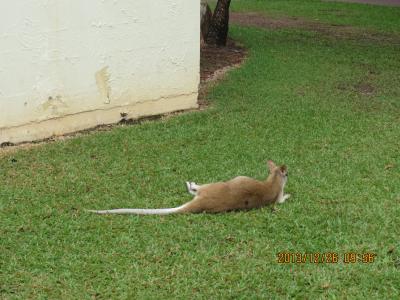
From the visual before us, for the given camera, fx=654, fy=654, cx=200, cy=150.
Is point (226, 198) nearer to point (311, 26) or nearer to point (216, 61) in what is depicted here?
point (216, 61)

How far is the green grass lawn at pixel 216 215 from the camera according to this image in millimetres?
4113

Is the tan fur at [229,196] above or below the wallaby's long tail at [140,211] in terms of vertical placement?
above

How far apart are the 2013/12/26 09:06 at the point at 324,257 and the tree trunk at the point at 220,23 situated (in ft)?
28.0

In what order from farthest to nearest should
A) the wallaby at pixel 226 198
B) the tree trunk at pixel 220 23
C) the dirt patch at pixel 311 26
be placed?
the dirt patch at pixel 311 26
the tree trunk at pixel 220 23
the wallaby at pixel 226 198

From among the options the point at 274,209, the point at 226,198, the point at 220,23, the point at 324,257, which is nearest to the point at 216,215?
the point at 226,198

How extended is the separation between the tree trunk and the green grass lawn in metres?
3.56

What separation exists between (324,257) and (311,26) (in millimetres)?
11553

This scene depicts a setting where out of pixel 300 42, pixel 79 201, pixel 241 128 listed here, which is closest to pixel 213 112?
pixel 241 128

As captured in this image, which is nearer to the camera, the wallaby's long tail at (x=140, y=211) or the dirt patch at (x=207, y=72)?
the wallaby's long tail at (x=140, y=211)

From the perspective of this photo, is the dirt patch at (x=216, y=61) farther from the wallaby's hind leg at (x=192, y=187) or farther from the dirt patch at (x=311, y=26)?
the wallaby's hind leg at (x=192, y=187)

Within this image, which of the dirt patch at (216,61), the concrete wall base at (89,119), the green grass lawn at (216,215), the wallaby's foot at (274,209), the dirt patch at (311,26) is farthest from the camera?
the dirt patch at (311,26)

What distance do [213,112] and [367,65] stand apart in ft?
13.5

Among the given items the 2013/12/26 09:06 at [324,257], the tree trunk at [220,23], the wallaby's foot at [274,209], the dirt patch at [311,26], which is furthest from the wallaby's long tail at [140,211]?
the dirt patch at [311,26]

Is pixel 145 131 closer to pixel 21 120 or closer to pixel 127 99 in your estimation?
pixel 127 99
